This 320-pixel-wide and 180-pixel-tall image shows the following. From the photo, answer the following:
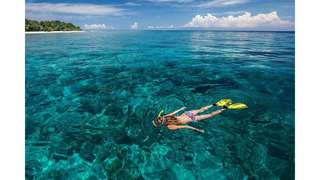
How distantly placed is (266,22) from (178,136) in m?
6.02

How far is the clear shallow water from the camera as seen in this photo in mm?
6332

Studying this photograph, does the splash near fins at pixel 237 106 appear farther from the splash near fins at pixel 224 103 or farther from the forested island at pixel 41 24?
the forested island at pixel 41 24

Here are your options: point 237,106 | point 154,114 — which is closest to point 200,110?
point 237,106

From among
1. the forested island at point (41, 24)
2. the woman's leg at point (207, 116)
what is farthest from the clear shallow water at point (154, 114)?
the forested island at point (41, 24)

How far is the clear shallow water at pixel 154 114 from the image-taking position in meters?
6.33

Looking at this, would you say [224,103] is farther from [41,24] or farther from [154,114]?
[41,24]

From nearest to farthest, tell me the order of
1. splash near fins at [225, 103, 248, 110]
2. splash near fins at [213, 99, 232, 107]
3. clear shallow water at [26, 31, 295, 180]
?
1. clear shallow water at [26, 31, 295, 180]
2. splash near fins at [225, 103, 248, 110]
3. splash near fins at [213, 99, 232, 107]

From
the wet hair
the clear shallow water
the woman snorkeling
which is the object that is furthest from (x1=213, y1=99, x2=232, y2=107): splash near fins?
the wet hair

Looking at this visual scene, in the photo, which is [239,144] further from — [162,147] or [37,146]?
[37,146]

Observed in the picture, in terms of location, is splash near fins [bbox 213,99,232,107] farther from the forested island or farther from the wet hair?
the forested island

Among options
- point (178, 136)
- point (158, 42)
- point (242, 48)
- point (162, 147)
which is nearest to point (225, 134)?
point (178, 136)

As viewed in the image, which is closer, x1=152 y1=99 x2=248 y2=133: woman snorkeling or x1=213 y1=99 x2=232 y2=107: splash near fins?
x1=152 y1=99 x2=248 y2=133: woman snorkeling

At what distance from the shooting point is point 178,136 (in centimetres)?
704

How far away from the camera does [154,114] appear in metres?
7.89
